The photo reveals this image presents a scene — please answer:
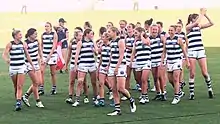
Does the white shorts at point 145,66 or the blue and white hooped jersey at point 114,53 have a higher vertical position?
the blue and white hooped jersey at point 114,53

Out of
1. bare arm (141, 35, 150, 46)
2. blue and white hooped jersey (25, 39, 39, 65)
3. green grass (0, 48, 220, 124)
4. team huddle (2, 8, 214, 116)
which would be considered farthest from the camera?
blue and white hooped jersey (25, 39, 39, 65)

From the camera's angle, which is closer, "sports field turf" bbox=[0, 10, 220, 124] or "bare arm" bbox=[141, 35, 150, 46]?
"sports field turf" bbox=[0, 10, 220, 124]

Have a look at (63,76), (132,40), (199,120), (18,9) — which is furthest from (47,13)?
(199,120)

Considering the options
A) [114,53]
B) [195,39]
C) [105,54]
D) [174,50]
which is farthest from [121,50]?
[195,39]

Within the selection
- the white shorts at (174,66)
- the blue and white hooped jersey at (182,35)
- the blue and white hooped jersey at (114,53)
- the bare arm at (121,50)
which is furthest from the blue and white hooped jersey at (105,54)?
the blue and white hooped jersey at (182,35)

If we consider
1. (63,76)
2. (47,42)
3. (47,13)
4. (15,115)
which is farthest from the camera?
(47,13)

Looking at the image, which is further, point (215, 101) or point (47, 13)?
point (47, 13)

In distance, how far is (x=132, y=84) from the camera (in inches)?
595

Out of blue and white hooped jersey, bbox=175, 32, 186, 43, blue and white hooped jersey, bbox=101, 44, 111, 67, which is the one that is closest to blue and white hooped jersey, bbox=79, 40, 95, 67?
blue and white hooped jersey, bbox=101, 44, 111, 67

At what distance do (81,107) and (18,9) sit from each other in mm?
30007

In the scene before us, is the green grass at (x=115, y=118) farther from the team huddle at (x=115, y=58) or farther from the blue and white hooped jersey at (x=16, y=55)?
the blue and white hooped jersey at (x=16, y=55)

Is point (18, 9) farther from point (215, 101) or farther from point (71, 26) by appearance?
point (215, 101)

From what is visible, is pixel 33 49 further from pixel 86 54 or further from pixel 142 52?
pixel 142 52

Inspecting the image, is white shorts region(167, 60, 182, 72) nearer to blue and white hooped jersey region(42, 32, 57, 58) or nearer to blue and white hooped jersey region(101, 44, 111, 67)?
blue and white hooped jersey region(101, 44, 111, 67)
